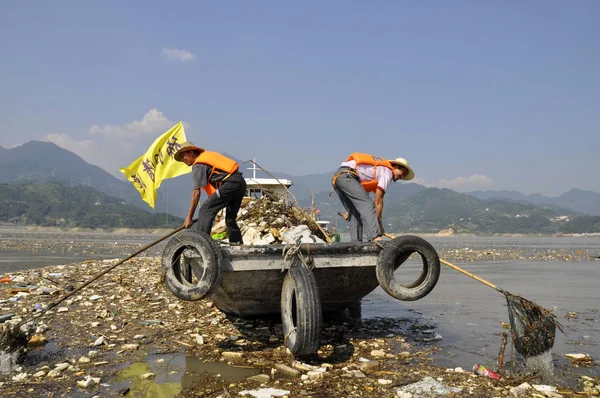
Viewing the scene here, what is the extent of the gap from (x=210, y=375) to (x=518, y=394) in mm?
2921

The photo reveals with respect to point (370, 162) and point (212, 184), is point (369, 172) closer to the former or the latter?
point (370, 162)

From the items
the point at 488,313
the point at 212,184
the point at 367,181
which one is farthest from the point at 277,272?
the point at 488,313

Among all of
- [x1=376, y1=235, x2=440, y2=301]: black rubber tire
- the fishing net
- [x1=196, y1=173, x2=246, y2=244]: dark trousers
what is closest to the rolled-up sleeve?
[x1=376, y1=235, x2=440, y2=301]: black rubber tire

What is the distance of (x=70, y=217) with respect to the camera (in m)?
98.1

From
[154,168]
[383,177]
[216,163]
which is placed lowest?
[383,177]

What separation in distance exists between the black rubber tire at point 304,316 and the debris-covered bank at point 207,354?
0.26m

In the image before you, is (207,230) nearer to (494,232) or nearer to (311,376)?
(311,376)

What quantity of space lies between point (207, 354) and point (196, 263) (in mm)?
1090

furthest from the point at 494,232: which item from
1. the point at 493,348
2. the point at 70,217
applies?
the point at 493,348

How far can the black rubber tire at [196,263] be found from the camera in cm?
486

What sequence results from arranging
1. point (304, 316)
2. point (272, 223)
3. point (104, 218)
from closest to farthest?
point (304, 316) < point (272, 223) < point (104, 218)

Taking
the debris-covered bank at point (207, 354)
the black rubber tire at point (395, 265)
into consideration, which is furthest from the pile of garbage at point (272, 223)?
the black rubber tire at point (395, 265)

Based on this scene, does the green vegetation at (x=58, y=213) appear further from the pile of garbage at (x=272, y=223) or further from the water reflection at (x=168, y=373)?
the water reflection at (x=168, y=373)

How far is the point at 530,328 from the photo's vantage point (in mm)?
4746
